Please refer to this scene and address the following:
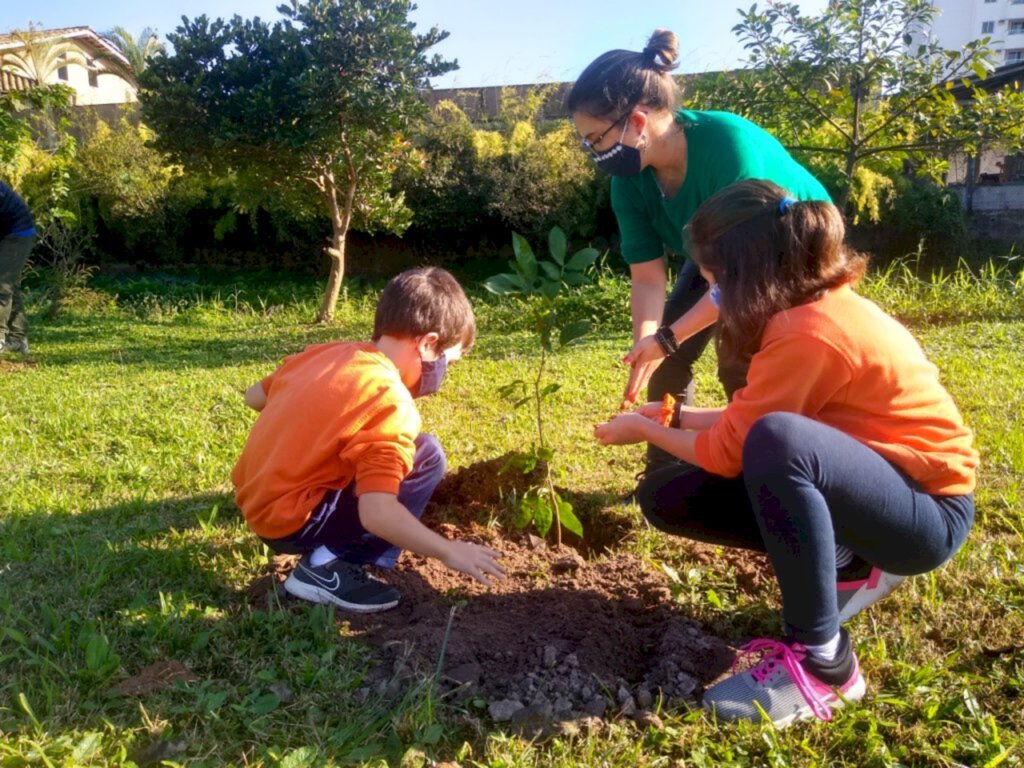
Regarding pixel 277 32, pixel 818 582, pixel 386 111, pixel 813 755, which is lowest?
pixel 813 755

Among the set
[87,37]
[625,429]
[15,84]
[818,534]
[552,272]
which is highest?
[87,37]

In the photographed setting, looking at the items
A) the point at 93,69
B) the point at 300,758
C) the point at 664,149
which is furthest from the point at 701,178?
the point at 93,69

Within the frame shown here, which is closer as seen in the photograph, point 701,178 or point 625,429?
point 625,429

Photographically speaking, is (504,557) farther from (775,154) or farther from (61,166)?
(61,166)

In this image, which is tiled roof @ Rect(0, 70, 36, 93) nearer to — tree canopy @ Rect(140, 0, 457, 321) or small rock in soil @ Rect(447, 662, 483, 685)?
tree canopy @ Rect(140, 0, 457, 321)

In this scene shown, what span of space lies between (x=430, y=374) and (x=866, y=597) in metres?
1.28

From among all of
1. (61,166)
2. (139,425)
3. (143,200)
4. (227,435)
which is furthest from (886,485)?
(143,200)

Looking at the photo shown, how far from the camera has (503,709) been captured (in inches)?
70.4

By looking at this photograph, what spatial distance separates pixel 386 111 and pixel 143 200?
564cm

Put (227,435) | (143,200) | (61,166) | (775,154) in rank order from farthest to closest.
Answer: (143,200) → (61,166) → (227,435) → (775,154)

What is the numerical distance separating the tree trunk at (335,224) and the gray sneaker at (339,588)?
6.14m

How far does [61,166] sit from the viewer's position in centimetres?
820

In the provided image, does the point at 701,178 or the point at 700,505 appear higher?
the point at 701,178

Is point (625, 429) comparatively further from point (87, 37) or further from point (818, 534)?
point (87, 37)
